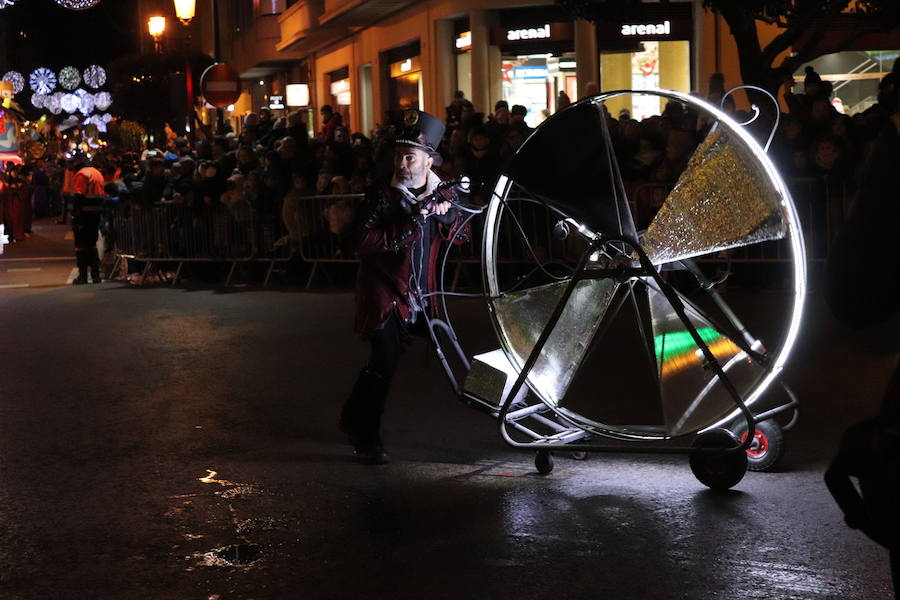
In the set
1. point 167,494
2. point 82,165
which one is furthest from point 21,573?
point 82,165

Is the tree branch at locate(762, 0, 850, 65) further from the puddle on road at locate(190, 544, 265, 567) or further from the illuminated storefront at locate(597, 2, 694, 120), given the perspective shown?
the puddle on road at locate(190, 544, 265, 567)

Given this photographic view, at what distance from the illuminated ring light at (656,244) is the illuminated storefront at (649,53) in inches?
651

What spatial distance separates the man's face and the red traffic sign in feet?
51.0

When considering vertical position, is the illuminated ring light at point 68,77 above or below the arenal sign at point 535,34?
above

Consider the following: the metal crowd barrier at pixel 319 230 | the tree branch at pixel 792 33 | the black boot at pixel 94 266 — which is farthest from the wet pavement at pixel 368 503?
the black boot at pixel 94 266

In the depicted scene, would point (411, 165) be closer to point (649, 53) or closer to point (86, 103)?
point (649, 53)

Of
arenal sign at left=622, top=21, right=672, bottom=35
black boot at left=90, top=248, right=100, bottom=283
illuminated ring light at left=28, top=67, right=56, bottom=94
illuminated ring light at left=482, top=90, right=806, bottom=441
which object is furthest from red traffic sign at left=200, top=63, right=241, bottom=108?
illuminated ring light at left=28, top=67, right=56, bottom=94

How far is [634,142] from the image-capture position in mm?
14406

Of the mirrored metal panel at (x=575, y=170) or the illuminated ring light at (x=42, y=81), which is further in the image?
the illuminated ring light at (x=42, y=81)

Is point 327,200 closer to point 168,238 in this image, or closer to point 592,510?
point 168,238

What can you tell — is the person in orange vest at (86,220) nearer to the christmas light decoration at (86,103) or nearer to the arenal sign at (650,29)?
the arenal sign at (650,29)

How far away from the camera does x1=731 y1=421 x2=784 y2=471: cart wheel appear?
659 centimetres

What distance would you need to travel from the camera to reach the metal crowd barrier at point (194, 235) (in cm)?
1808

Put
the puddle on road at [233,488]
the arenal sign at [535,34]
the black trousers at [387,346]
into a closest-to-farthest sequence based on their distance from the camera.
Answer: the puddle on road at [233,488] → the black trousers at [387,346] → the arenal sign at [535,34]
